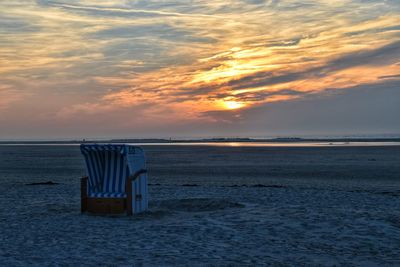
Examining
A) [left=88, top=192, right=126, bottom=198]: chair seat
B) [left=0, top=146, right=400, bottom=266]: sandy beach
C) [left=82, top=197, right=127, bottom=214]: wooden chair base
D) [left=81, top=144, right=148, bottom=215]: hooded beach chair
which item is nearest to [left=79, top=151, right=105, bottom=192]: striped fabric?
[left=81, top=144, right=148, bottom=215]: hooded beach chair

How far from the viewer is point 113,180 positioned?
1484cm

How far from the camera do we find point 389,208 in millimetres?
15656

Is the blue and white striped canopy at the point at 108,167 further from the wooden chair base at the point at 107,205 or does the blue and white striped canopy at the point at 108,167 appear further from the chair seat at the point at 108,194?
the wooden chair base at the point at 107,205

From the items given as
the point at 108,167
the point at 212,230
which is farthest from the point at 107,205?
the point at 212,230

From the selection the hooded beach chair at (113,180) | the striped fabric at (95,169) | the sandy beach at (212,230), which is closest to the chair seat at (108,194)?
the hooded beach chair at (113,180)

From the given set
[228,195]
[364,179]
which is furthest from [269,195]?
[364,179]

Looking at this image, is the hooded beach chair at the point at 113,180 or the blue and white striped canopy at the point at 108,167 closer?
the hooded beach chair at the point at 113,180

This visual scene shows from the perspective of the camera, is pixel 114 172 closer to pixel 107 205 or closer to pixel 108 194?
pixel 108 194

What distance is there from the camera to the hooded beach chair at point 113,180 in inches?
574

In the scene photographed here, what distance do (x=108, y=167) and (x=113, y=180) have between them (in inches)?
16.9

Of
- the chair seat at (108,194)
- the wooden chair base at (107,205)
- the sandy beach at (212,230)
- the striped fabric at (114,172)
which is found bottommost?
the sandy beach at (212,230)

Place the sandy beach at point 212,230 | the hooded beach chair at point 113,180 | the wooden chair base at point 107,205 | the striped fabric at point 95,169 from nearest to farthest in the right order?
1. the sandy beach at point 212,230
2. the hooded beach chair at point 113,180
3. the wooden chair base at point 107,205
4. the striped fabric at point 95,169

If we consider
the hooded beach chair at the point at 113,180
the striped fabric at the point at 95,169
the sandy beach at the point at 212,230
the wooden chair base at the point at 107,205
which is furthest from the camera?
the striped fabric at the point at 95,169

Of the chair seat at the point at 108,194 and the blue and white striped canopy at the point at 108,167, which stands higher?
the blue and white striped canopy at the point at 108,167
